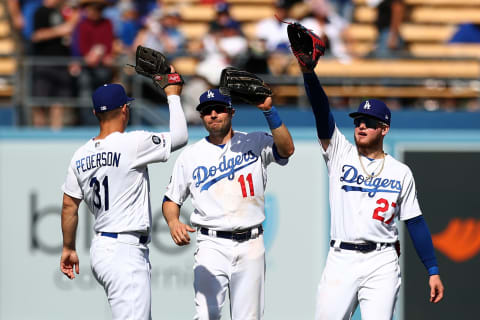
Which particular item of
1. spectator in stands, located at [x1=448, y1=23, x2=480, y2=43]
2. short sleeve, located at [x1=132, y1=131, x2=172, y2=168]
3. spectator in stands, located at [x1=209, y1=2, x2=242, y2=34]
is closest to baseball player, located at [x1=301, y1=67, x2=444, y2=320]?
short sleeve, located at [x1=132, y1=131, x2=172, y2=168]

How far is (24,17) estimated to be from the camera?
35.8 ft

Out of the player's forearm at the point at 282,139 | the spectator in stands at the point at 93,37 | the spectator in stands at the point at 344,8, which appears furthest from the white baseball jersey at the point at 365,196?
the spectator in stands at the point at 344,8

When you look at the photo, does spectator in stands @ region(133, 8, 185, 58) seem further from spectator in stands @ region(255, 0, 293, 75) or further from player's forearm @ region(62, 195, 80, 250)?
player's forearm @ region(62, 195, 80, 250)

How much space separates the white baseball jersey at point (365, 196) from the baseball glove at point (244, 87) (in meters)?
0.59

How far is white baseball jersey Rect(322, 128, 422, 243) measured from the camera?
5715 millimetres

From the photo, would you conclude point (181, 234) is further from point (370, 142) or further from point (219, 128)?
point (370, 142)

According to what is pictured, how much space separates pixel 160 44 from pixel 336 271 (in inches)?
237

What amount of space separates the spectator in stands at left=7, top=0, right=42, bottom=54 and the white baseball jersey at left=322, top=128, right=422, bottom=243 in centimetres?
542

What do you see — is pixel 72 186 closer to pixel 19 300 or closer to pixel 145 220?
pixel 145 220

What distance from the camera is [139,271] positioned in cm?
568

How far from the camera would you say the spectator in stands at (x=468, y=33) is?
1156cm

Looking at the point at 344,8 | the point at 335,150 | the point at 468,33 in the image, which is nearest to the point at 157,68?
the point at 335,150

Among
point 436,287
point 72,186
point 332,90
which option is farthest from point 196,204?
point 332,90

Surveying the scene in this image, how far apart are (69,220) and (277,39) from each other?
5990 millimetres
